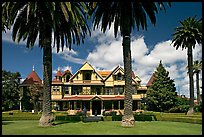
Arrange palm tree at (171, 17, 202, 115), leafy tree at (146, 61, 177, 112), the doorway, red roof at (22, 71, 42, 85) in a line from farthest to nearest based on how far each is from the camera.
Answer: red roof at (22, 71, 42, 85) → leafy tree at (146, 61, 177, 112) → the doorway → palm tree at (171, 17, 202, 115)

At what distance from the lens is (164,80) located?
63.2 m

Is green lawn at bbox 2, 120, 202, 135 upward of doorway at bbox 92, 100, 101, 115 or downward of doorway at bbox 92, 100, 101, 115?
upward

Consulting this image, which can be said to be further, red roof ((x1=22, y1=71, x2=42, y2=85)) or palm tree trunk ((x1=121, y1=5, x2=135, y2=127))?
red roof ((x1=22, y1=71, x2=42, y2=85))

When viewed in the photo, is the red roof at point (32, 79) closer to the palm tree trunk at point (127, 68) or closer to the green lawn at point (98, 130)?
the green lawn at point (98, 130)

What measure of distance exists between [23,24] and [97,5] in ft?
27.3

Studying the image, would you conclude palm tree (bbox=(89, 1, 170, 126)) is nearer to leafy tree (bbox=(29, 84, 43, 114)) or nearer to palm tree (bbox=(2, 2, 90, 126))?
palm tree (bbox=(2, 2, 90, 126))

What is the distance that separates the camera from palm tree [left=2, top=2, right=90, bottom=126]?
2512 cm

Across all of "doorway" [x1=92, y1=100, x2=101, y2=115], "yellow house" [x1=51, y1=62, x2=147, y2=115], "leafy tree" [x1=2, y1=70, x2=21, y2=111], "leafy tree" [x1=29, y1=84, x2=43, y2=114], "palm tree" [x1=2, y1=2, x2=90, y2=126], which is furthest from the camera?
"leafy tree" [x1=2, y1=70, x2=21, y2=111]

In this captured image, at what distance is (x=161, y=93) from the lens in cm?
6112

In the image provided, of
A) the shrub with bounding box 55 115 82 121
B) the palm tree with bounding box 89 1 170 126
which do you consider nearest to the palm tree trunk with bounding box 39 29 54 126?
the palm tree with bounding box 89 1 170 126

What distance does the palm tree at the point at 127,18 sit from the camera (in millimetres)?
27781

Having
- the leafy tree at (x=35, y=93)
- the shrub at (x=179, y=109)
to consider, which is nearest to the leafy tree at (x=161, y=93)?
the shrub at (x=179, y=109)

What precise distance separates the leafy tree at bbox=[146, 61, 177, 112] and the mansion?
231 inches

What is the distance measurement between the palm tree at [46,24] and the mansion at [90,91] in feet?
89.3
